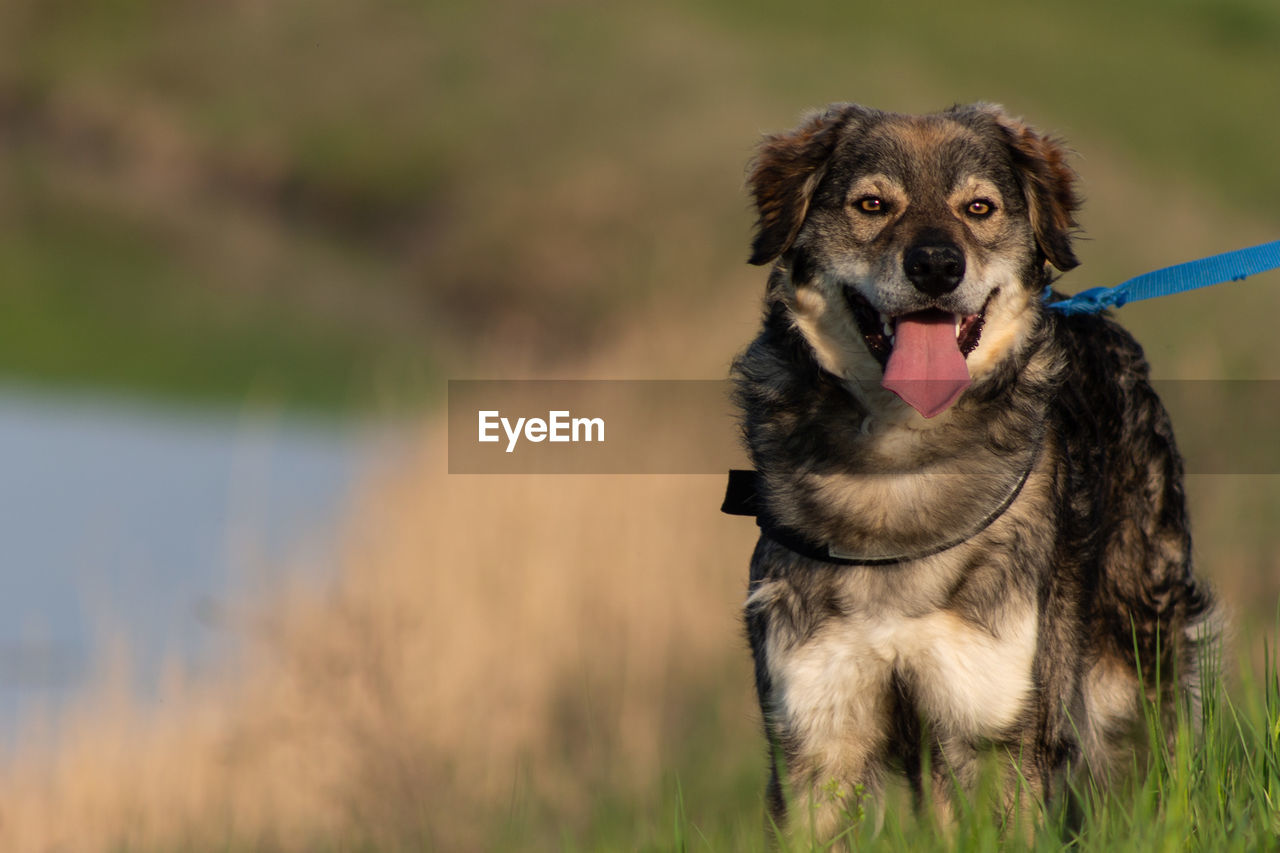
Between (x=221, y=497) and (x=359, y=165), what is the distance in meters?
18.0

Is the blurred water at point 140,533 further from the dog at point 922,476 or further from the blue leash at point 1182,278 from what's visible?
the blue leash at point 1182,278

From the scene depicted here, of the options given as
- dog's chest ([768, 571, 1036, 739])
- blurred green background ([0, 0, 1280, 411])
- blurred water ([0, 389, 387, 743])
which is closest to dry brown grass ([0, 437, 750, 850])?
blurred water ([0, 389, 387, 743])

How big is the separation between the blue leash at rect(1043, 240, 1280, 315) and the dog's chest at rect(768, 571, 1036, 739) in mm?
1105

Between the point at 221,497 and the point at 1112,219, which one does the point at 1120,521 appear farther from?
the point at 1112,219

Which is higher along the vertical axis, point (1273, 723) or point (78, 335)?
point (78, 335)

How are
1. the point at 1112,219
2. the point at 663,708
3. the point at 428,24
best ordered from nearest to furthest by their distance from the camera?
the point at 663,708 < the point at 1112,219 < the point at 428,24

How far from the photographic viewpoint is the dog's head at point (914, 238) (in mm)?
3910

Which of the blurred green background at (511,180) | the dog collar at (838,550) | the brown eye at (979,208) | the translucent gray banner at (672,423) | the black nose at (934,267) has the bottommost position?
the dog collar at (838,550)

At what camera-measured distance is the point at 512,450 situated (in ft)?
30.8

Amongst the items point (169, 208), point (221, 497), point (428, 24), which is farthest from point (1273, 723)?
point (428, 24)

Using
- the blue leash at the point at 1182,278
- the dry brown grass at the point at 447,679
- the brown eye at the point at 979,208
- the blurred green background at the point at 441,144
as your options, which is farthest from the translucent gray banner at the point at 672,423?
the blurred green background at the point at 441,144

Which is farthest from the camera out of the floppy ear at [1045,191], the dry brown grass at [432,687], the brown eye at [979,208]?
the dry brown grass at [432,687]

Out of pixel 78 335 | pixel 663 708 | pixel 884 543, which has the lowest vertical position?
pixel 663 708

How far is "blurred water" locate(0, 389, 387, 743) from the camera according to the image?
25.3 feet
